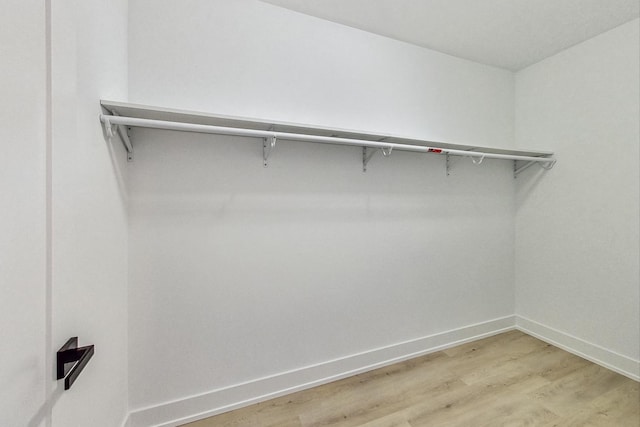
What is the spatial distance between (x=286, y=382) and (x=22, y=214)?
1662mm

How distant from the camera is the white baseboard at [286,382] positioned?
1.44 meters

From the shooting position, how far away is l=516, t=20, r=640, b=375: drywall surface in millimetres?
1894

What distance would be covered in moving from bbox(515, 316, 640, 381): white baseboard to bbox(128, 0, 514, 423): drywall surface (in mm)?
570

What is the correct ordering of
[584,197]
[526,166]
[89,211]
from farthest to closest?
[526,166] < [584,197] < [89,211]

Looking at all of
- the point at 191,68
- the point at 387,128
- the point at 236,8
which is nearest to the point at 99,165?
the point at 191,68

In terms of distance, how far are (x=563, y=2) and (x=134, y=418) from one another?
3.68m

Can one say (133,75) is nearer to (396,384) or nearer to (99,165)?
(99,165)

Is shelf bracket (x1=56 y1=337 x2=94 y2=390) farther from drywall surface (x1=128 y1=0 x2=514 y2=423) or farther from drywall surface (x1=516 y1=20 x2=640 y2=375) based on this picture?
drywall surface (x1=516 y1=20 x2=640 y2=375)

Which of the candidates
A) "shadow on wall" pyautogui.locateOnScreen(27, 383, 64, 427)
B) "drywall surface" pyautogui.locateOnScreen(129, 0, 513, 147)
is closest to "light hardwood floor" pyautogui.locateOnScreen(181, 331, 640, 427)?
"shadow on wall" pyautogui.locateOnScreen(27, 383, 64, 427)

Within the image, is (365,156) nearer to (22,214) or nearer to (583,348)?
(22,214)

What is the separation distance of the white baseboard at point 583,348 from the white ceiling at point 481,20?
2518 millimetres

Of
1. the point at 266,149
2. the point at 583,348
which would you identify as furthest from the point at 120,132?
the point at 583,348

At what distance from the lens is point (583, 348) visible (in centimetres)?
213

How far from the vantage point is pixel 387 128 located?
79.4 inches
